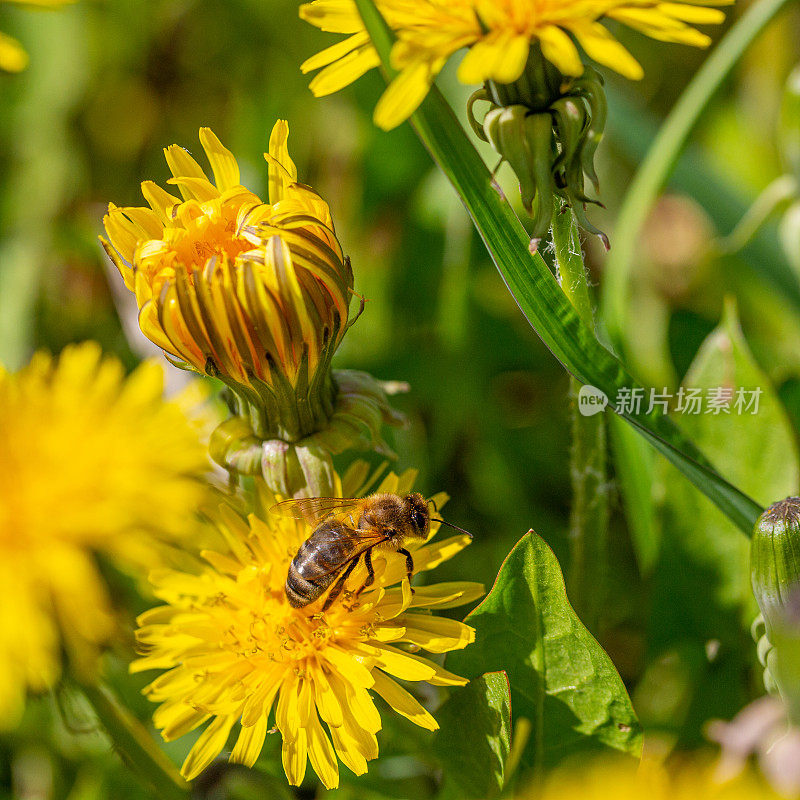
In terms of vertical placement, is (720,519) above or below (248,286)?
below

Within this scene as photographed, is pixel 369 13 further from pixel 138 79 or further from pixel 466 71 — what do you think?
pixel 138 79

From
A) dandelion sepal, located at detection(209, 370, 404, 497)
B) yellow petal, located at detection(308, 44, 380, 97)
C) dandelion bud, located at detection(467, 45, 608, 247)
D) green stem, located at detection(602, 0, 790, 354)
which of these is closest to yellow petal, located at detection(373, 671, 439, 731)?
dandelion sepal, located at detection(209, 370, 404, 497)

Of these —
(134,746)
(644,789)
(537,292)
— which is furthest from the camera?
(134,746)

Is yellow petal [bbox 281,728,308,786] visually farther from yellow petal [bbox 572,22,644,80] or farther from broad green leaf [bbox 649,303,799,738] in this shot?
yellow petal [bbox 572,22,644,80]

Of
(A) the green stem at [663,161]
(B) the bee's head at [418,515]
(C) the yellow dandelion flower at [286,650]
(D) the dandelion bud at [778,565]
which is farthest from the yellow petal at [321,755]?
(A) the green stem at [663,161]

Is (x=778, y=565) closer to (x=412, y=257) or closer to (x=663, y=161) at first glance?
(x=663, y=161)

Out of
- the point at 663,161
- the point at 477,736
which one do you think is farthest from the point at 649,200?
the point at 477,736
